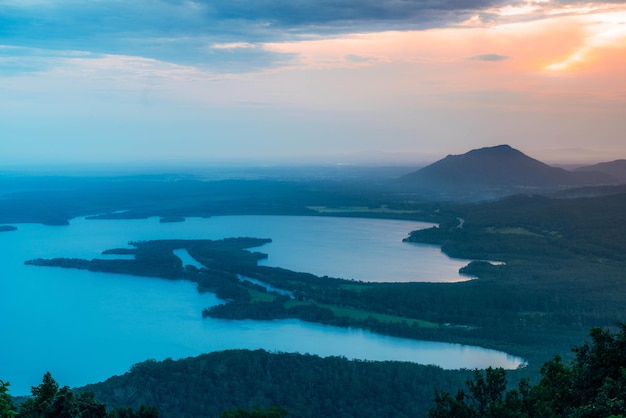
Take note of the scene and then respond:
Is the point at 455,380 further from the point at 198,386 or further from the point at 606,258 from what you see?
the point at 606,258

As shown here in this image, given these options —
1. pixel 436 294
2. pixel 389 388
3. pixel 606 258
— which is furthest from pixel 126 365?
pixel 606 258

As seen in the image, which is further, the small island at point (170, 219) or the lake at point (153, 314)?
the small island at point (170, 219)

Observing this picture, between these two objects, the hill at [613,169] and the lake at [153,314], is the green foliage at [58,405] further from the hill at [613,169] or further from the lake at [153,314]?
the hill at [613,169]

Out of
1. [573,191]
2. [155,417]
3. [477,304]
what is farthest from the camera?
[573,191]

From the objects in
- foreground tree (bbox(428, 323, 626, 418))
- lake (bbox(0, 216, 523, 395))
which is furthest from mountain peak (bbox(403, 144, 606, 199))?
foreground tree (bbox(428, 323, 626, 418))

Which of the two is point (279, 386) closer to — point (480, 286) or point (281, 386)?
point (281, 386)

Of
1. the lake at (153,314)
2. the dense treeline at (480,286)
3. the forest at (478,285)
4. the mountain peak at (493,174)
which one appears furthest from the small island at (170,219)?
the mountain peak at (493,174)
